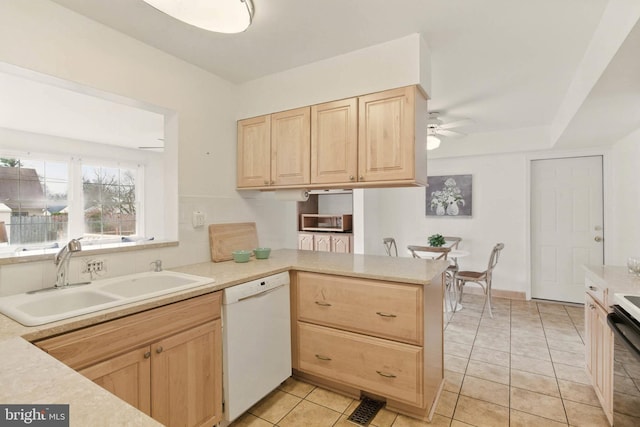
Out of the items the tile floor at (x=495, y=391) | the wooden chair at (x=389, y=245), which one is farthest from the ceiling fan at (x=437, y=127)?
the tile floor at (x=495, y=391)

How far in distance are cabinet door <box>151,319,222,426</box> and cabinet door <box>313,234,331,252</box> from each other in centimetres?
442

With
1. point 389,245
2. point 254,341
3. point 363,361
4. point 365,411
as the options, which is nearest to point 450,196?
point 389,245

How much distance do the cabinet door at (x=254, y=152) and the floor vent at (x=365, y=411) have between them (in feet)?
5.83

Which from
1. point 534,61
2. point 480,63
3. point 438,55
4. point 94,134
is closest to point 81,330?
point 438,55

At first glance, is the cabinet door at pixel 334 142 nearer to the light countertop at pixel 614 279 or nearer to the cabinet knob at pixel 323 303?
the cabinet knob at pixel 323 303

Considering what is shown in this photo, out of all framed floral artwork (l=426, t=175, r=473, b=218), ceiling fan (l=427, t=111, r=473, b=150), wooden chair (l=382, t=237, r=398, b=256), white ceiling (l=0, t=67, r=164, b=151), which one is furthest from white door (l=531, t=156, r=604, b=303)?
white ceiling (l=0, t=67, r=164, b=151)

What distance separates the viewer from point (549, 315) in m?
3.86

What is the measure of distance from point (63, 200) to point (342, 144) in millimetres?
4606

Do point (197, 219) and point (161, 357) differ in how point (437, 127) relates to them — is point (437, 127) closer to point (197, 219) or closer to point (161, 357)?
point (197, 219)

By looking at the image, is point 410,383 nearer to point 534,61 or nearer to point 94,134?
point 534,61

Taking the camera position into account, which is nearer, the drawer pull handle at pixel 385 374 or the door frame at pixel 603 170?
the drawer pull handle at pixel 385 374

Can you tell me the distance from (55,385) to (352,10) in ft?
6.91

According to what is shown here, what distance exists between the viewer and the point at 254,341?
1979 mm

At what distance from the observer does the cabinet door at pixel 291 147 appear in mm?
2514
